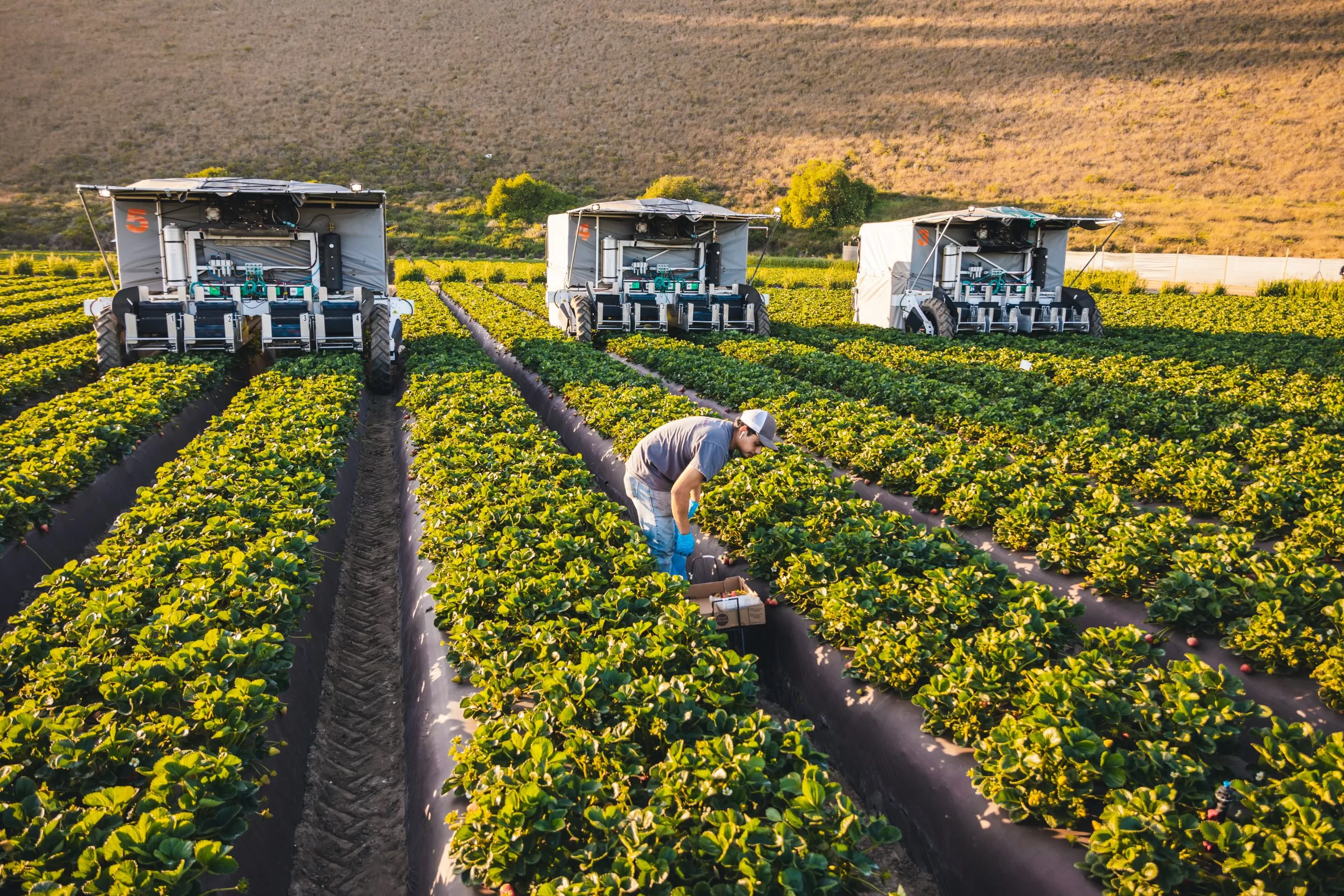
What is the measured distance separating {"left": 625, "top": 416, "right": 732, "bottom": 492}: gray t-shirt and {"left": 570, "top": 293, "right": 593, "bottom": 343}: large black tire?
11.7m

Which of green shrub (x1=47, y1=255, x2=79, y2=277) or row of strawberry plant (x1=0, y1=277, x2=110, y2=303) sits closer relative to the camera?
row of strawberry plant (x1=0, y1=277, x2=110, y2=303)

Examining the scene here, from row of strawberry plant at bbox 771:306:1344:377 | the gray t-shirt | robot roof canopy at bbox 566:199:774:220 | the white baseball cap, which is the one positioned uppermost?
robot roof canopy at bbox 566:199:774:220

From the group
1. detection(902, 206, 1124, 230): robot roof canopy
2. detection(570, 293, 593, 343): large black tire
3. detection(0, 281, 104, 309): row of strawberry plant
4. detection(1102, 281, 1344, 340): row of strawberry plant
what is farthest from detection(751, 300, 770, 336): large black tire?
detection(0, 281, 104, 309): row of strawberry plant

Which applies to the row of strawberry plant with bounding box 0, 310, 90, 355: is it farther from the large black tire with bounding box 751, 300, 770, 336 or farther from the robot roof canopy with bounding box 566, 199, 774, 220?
the large black tire with bounding box 751, 300, 770, 336

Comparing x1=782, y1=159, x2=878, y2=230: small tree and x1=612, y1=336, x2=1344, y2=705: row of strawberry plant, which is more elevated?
x1=782, y1=159, x2=878, y2=230: small tree

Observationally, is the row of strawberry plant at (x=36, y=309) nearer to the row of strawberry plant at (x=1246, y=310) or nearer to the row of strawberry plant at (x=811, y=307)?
the row of strawberry plant at (x=811, y=307)

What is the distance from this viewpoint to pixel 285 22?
314ft

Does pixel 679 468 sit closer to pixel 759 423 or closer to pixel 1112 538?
pixel 759 423

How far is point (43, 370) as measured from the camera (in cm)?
1281

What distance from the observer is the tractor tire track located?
4168 millimetres

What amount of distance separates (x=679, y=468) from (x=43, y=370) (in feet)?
39.2

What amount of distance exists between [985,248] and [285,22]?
3996 inches

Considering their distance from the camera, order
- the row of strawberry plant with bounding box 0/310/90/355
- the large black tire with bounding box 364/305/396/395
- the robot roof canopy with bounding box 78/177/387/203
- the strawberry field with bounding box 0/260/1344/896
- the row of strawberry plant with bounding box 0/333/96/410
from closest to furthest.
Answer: the strawberry field with bounding box 0/260/1344/896
the row of strawberry plant with bounding box 0/333/96/410
the robot roof canopy with bounding box 78/177/387/203
the large black tire with bounding box 364/305/396/395
the row of strawberry plant with bounding box 0/310/90/355

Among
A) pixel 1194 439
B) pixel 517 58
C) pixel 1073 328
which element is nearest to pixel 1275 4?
pixel 517 58
